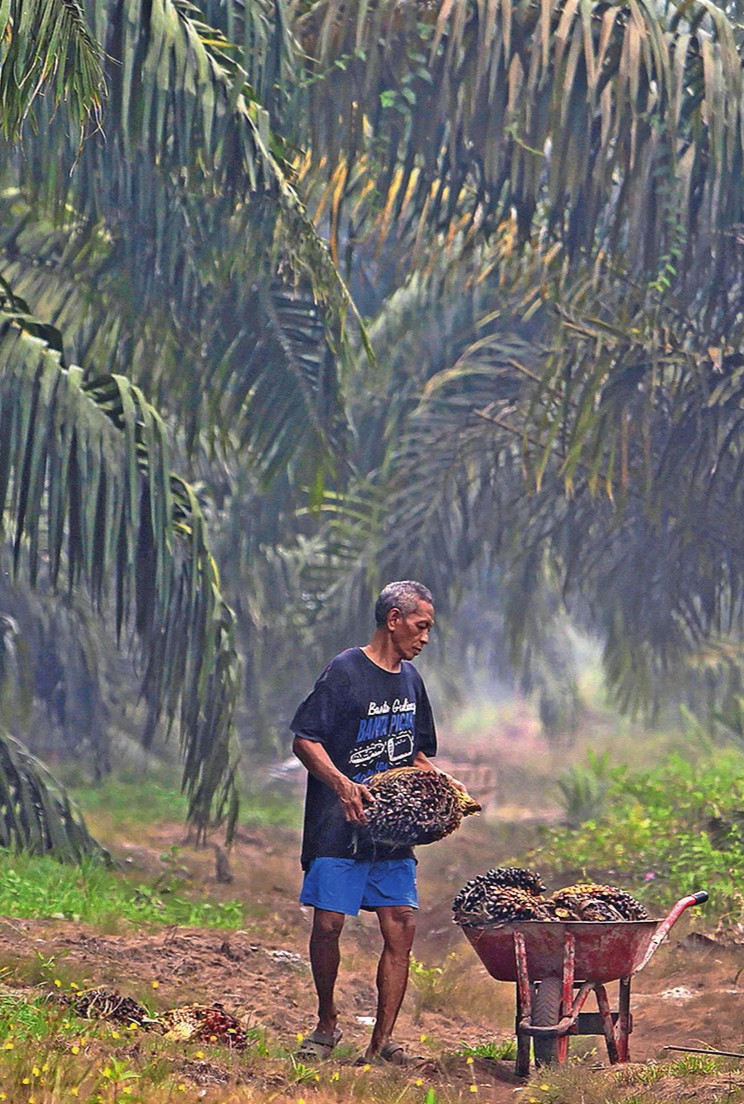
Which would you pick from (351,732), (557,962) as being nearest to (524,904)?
(557,962)

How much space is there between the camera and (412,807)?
5812 mm

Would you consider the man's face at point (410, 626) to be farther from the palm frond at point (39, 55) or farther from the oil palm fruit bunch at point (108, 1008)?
the palm frond at point (39, 55)

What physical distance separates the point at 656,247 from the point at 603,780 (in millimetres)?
6610

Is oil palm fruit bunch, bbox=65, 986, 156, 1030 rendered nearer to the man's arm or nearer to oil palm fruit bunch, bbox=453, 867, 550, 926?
the man's arm

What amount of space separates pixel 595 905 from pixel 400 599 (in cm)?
141

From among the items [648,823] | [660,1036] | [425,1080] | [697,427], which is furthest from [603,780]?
[425,1080]

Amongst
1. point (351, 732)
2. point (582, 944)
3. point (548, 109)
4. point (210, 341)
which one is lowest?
point (582, 944)

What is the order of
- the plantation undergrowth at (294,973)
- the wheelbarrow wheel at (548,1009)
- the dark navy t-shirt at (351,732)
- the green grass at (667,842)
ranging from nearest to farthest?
the plantation undergrowth at (294,973) → the wheelbarrow wheel at (548,1009) → the dark navy t-shirt at (351,732) → the green grass at (667,842)

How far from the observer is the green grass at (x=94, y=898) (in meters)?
8.30

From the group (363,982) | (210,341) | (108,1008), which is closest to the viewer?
(108,1008)

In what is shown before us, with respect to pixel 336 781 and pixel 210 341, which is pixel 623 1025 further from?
pixel 210 341

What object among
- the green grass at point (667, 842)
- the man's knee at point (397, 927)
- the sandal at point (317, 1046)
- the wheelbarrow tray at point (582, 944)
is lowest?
the green grass at point (667, 842)

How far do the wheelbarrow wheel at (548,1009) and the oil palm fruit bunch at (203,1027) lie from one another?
3.76 ft

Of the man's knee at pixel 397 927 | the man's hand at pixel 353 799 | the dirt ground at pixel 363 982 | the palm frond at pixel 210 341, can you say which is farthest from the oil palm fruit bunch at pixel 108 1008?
the palm frond at pixel 210 341
